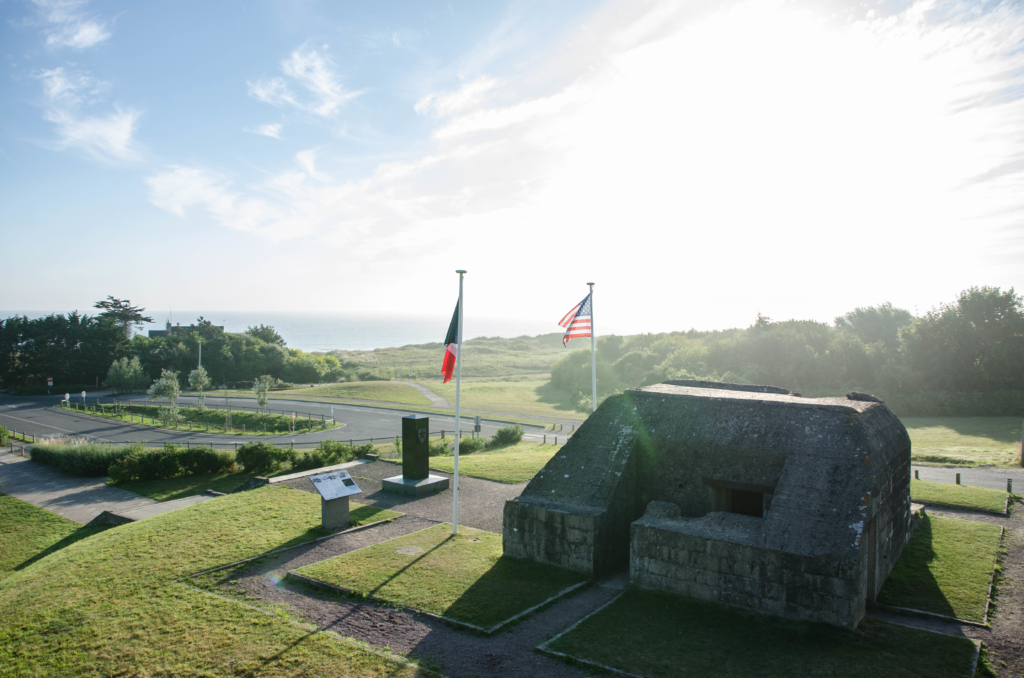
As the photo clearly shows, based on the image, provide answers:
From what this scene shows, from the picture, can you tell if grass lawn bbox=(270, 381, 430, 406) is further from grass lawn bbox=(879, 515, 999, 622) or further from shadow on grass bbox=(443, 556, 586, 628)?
grass lawn bbox=(879, 515, 999, 622)

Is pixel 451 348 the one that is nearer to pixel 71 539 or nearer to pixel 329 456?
pixel 329 456

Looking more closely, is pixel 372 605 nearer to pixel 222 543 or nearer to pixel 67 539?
pixel 222 543

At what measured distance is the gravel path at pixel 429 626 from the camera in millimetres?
7359

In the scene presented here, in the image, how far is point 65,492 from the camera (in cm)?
2106

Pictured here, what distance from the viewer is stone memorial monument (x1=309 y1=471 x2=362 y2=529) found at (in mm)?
12922

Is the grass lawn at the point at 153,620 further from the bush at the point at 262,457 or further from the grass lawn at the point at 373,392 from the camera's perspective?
the grass lawn at the point at 373,392

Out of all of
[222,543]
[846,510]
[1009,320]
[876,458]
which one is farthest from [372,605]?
[1009,320]

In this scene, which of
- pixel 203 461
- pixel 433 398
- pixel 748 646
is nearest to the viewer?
pixel 748 646

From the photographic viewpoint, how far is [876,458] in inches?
385

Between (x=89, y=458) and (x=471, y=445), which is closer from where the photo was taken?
(x=89, y=458)

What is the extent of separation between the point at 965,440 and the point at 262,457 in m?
33.7

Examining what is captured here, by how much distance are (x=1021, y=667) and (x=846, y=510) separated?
2.60 meters

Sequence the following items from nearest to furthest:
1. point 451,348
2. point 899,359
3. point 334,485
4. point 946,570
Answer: point 946,570 → point 334,485 → point 451,348 → point 899,359

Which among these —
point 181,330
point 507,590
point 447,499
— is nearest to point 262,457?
point 447,499
